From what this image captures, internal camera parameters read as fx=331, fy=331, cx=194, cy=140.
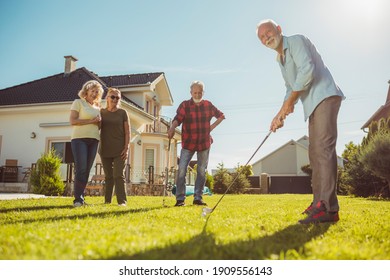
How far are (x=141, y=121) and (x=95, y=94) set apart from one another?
11038 mm

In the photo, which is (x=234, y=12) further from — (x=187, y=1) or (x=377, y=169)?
(x=377, y=169)

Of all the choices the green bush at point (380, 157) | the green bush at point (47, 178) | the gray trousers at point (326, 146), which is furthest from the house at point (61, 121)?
the gray trousers at point (326, 146)

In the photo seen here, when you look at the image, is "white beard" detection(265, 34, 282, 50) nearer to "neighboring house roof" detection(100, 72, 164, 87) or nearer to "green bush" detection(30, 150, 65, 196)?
"green bush" detection(30, 150, 65, 196)

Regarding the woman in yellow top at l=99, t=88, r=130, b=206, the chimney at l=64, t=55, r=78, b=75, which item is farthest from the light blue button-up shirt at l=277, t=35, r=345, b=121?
the chimney at l=64, t=55, r=78, b=75

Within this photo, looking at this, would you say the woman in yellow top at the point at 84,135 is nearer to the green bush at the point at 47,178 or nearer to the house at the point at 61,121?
the green bush at the point at 47,178

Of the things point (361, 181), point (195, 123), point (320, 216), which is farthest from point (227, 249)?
point (361, 181)

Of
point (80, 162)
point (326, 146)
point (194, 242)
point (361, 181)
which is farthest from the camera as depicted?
point (361, 181)

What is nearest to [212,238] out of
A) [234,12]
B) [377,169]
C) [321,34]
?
[321,34]

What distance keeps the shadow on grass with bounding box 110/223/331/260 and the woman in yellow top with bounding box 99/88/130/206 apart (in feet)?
8.87

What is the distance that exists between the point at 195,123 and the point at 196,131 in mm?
133

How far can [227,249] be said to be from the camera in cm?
159

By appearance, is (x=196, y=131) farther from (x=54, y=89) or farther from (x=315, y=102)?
(x=54, y=89)

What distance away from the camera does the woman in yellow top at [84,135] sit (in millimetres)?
4121

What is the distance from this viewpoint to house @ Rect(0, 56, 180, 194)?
13258 mm
